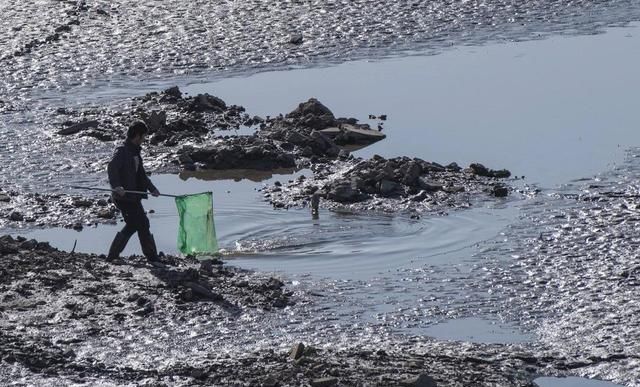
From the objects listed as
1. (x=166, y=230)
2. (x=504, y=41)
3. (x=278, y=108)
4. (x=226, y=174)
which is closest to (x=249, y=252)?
(x=166, y=230)

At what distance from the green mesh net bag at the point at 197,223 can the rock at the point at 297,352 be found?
312cm

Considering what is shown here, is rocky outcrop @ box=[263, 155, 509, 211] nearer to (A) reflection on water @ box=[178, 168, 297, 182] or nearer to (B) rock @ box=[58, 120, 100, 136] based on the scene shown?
(A) reflection on water @ box=[178, 168, 297, 182]

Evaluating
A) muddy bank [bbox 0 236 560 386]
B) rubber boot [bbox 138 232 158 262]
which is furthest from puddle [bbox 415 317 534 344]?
rubber boot [bbox 138 232 158 262]

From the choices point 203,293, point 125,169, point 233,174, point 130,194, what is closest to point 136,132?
point 125,169

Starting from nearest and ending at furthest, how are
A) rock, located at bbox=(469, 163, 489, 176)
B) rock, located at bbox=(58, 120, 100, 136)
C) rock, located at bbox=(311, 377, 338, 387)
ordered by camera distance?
rock, located at bbox=(311, 377, 338, 387) < rock, located at bbox=(469, 163, 489, 176) < rock, located at bbox=(58, 120, 100, 136)

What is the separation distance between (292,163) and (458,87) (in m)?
5.09

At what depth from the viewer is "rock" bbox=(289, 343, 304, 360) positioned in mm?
10656

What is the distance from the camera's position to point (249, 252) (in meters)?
14.2

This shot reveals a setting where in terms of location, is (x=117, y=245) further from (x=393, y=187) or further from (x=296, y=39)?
(x=296, y=39)

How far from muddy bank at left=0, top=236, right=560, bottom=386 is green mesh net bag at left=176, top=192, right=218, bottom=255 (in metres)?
0.19

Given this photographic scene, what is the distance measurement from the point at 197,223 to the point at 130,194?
2.30 feet

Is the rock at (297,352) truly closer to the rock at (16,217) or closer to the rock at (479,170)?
the rock at (16,217)

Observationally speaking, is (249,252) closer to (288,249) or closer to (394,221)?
(288,249)

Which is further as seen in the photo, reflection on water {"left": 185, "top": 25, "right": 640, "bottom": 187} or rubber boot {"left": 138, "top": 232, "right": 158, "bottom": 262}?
reflection on water {"left": 185, "top": 25, "right": 640, "bottom": 187}
